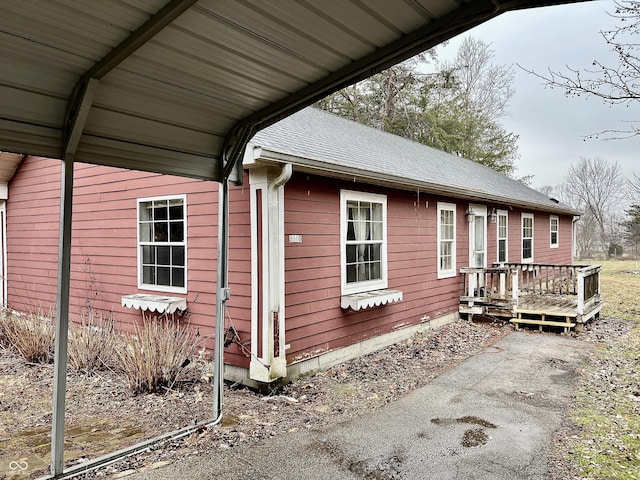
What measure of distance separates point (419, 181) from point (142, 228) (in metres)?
4.68

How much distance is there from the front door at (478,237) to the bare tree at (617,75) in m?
6.16

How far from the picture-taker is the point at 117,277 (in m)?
6.98

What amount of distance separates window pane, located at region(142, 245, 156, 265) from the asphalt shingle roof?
256 cm

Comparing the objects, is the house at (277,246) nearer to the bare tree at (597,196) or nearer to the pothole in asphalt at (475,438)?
the pothole in asphalt at (475,438)

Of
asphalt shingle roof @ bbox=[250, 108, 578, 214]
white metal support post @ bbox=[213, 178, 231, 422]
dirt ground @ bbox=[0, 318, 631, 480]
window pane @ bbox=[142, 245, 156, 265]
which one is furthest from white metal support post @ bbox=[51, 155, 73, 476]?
window pane @ bbox=[142, 245, 156, 265]

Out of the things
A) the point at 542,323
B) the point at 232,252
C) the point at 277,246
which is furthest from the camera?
the point at 542,323

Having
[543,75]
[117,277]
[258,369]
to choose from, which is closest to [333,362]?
[258,369]

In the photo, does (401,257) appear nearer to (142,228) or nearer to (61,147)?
(142,228)

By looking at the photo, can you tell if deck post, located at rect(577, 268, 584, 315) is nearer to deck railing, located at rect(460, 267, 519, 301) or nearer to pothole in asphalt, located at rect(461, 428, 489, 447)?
deck railing, located at rect(460, 267, 519, 301)

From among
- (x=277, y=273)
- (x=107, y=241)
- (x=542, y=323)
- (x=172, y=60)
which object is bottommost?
(x=542, y=323)

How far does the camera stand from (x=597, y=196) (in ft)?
113

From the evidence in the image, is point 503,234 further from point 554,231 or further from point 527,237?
point 554,231

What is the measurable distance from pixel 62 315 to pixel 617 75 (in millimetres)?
4721

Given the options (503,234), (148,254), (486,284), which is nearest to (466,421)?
(148,254)
